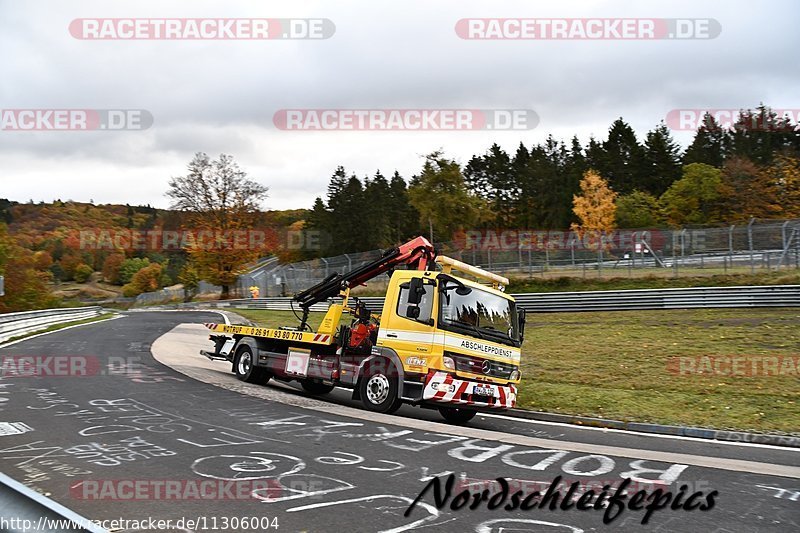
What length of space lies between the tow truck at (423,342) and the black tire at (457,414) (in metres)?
0.02

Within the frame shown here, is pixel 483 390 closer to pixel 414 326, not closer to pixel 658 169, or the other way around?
pixel 414 326

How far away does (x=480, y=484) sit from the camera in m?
7.16

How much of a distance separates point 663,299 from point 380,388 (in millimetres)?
21471

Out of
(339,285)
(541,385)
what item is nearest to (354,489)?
(339,285)

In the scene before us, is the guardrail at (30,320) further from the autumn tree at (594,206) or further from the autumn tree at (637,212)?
the autumn tree at (637,212)

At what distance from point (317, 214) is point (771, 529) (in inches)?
3598

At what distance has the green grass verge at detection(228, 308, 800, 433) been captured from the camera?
12.5 meters

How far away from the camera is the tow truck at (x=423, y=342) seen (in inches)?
442

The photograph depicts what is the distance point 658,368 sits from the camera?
694 inches

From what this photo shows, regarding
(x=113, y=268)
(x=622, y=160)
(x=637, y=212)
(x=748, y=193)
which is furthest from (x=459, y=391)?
(x=113, y=268)

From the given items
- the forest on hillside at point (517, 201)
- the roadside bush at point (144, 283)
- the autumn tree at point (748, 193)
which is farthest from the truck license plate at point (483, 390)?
the roadside bush at point (144, 283)

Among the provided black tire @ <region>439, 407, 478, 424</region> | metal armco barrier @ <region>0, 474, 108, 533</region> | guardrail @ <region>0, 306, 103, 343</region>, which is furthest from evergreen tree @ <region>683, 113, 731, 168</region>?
metal armco barrier @ <region>0, 474, 108, 533</region>

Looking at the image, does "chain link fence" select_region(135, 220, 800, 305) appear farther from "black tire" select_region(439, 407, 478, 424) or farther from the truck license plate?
the truck license plate

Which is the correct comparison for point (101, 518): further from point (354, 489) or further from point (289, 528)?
point (354, 489)
